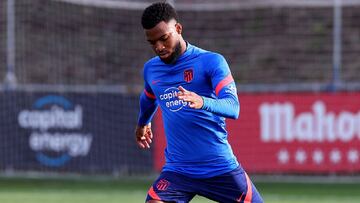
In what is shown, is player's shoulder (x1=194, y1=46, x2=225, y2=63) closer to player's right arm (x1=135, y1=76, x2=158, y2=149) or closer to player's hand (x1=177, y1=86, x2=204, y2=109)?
player's hand (x1=177, y1=86, x2=204, y2=109)

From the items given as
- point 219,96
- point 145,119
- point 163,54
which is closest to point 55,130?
point 145,119

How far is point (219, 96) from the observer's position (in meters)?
7.37

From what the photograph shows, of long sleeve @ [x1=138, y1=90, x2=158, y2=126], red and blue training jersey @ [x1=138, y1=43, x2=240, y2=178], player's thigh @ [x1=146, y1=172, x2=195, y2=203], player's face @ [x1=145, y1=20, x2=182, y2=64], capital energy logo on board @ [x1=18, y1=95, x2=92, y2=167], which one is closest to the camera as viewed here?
player's face @ [x1=145, y1=20, x2=182, y2=64]

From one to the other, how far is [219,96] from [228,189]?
794 mm

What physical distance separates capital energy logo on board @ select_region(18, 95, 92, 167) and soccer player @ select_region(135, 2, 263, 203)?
32.7 feet

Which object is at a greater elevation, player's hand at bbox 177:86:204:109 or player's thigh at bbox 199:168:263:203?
player's hand at bbox 177:86:204:109

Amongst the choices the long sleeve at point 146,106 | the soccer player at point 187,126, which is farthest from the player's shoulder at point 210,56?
the long sleeve at point 146,106

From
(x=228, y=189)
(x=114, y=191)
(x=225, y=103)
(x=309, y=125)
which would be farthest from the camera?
(x=309, y=125)

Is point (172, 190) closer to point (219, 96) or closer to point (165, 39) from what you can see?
point (219, 96)

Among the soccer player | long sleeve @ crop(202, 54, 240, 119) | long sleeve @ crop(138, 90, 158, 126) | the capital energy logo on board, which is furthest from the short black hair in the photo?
the capital energy logo on board

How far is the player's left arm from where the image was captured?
23.0 feet

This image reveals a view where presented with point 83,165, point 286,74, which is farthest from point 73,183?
point 286,74

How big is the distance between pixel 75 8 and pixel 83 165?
5517mm

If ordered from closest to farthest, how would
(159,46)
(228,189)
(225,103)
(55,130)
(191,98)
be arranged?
(191,98) → (225,103) → (159,46) → (228,189) → (55,130)
